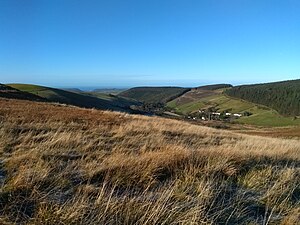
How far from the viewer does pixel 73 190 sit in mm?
4180

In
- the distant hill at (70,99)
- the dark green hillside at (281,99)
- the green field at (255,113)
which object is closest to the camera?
the distant hill at (70,99)

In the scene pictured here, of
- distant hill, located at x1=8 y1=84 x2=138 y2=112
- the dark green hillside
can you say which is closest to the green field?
the dark green hillside

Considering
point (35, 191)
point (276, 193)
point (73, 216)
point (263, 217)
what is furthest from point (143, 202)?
point (276, 193)

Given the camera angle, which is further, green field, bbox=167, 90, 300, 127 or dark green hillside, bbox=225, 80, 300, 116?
dark green hillside, bbox=225, 80, 300, 116

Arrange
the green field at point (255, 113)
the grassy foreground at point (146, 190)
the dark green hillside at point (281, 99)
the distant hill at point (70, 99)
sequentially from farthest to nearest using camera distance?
the dark green hillside at point (281, 99), the green field at point (255, 113), the distant hill at point (70, 99), the grassy foreground at point (146, 190)

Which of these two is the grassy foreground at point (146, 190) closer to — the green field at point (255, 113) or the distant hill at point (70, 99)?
the distant hill at point (70, 99)

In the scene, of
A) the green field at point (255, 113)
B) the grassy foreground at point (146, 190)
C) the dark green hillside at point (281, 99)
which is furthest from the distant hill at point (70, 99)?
the dark green hillside at point (281, 99)

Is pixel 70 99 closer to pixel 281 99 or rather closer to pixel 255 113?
pixel 255 113

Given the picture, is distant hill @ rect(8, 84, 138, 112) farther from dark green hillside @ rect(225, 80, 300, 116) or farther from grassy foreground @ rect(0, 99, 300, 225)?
dark green hillside @ rect(225, 80, 300, 116)

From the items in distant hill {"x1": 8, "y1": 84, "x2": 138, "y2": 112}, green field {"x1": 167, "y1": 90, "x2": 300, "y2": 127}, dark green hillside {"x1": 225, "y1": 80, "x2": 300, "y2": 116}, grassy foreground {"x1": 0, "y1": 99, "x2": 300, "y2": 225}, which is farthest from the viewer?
dark green hillside {"x1": 225, "y1": 80, "x2": 300, "y2": 116}

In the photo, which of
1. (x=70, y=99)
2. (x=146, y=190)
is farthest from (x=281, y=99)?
(x=146, y=190)

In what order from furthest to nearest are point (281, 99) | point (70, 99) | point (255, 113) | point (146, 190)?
point (281, 99) < point (255, 113) < point (70, 99) < point (146, 190)

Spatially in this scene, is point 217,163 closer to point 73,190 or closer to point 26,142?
point 73,190

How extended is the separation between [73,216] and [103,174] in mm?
1759
